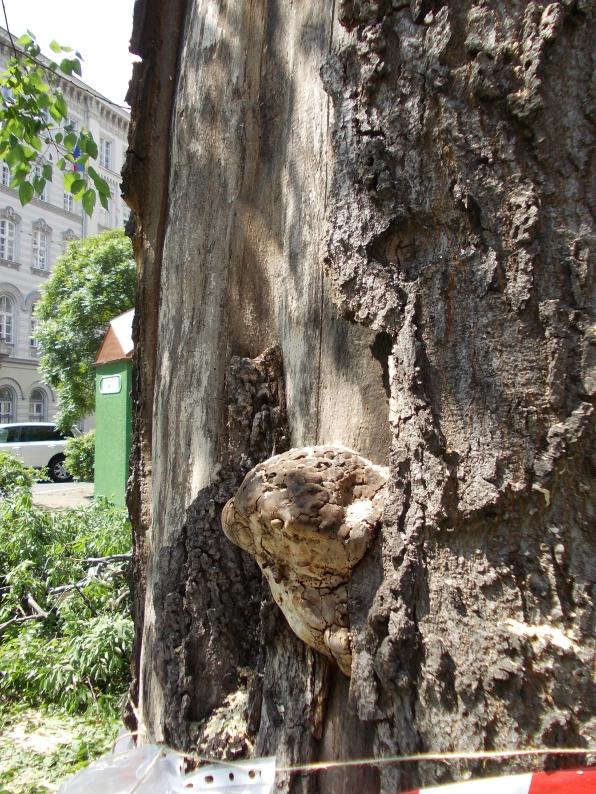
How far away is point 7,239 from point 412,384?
3713 centimetres

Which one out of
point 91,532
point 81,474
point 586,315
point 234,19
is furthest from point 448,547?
point 81,474

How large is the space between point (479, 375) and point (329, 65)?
649 mm

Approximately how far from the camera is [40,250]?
116 feet

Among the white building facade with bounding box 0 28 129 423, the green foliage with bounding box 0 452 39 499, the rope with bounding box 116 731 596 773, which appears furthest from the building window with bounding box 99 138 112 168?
the rope with bounding box 116 731 596 773

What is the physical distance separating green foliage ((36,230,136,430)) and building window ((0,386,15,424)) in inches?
662

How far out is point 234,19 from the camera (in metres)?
1.62

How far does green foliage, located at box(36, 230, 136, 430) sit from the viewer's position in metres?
18.6

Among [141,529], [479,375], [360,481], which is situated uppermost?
[479,375]

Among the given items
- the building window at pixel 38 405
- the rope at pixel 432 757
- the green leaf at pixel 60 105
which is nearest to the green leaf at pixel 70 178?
the green leaf at pixel 60 105

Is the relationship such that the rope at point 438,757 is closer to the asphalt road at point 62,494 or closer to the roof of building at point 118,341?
the roof of building at point 118,341

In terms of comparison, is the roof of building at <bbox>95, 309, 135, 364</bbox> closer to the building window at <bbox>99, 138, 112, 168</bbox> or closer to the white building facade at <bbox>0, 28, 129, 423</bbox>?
the white building facade at <bbox>0, 28, 129, 423</bbox>

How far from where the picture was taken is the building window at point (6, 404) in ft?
112

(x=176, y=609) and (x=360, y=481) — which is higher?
(x=360, y=481)

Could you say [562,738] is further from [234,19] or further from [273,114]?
[234,19]
